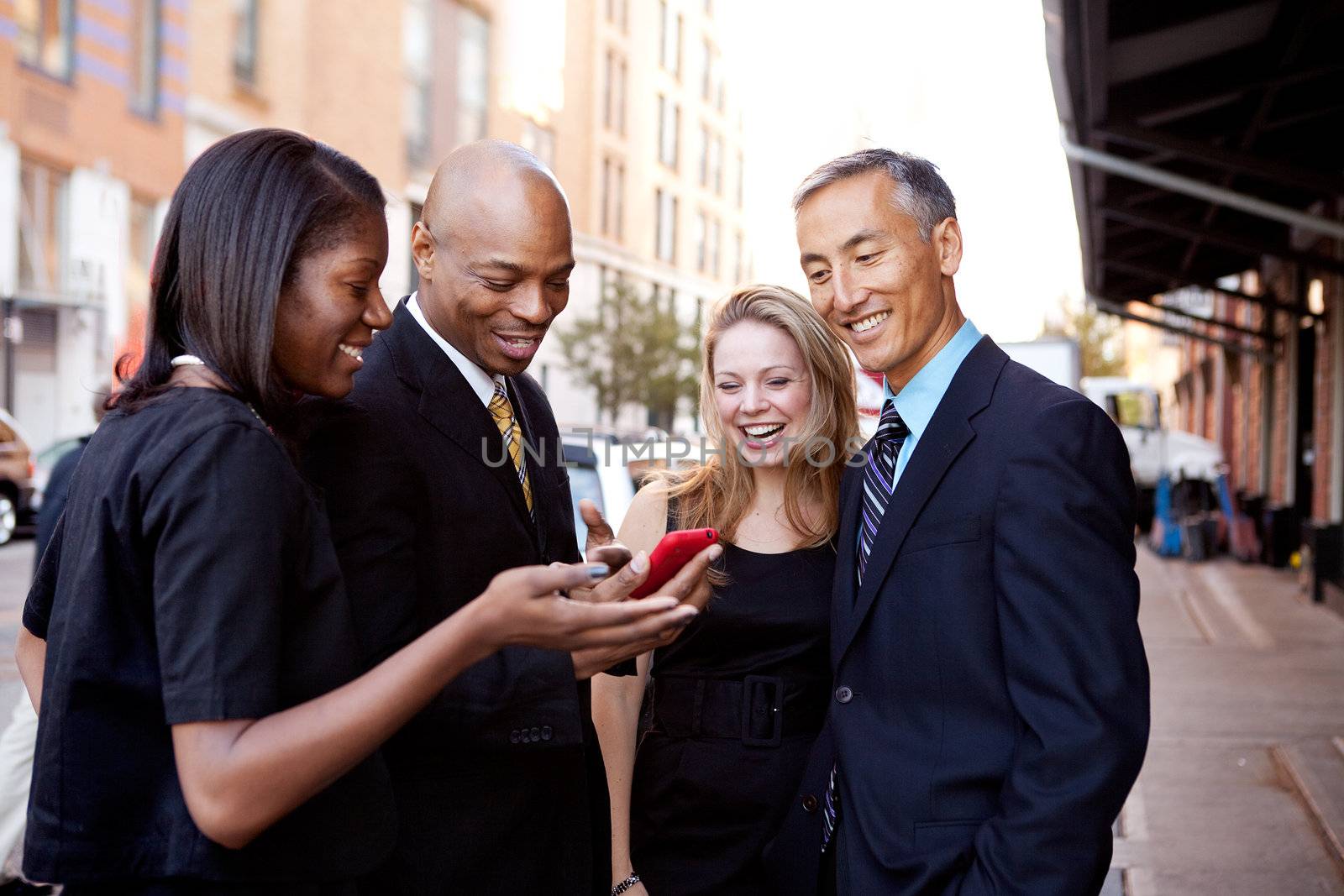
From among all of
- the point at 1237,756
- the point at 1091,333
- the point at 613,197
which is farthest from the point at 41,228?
the point at 1091,333

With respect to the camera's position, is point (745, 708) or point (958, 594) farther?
point (745, 708)

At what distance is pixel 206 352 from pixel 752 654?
1687 millimetres

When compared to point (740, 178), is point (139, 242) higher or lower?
lower

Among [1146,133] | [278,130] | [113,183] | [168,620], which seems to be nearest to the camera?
[168,620]

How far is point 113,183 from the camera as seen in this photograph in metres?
24.2

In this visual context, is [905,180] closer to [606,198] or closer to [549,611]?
[549,611]

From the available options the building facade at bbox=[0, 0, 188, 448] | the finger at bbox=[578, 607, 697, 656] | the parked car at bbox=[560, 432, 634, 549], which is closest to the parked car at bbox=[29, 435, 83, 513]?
the building facade at bbox=[0, 0, 188, 448]

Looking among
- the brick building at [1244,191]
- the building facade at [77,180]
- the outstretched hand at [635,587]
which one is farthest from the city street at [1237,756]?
the building facade at [77,180]

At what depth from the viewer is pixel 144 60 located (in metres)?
24.9

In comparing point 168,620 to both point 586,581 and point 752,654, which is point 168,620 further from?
point 752,654

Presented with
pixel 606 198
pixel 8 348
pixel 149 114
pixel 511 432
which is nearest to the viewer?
pixel 511 432

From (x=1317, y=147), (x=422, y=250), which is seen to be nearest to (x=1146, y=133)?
(x=1317, y=147)

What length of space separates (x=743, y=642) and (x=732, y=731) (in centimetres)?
22

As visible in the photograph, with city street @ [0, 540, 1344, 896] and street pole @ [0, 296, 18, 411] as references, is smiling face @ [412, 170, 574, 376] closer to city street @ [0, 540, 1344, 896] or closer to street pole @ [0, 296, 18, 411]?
city street @ [0, 540, 1344, 896]
